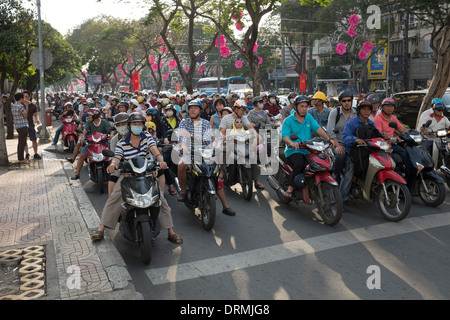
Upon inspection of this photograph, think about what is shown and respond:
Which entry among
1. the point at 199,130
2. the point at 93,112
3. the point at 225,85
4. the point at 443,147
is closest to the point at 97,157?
the point at 93,112

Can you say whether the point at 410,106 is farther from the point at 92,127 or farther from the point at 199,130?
the point at 92,127

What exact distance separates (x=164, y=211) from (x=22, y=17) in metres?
13.9

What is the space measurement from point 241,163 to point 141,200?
311cm

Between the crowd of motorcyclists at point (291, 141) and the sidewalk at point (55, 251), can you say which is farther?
the crowd of motorcyclists at point (291, 141)

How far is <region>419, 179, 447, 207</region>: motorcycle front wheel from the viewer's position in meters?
6.82

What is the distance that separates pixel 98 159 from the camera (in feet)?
29.2

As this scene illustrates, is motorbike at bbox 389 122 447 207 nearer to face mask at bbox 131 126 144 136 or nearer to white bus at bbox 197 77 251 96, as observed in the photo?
face mask at bbox 131 126 144 136

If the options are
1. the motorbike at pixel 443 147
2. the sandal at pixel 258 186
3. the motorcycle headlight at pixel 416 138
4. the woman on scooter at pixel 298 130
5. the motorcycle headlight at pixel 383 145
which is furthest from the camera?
the sandal at pixel 258 186

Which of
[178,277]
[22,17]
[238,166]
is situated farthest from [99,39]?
[178,277]

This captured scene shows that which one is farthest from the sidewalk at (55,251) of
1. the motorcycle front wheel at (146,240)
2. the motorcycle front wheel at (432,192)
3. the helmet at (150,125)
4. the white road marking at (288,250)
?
the motorcycle front wheel at (432,192)

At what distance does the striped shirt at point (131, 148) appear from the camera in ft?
18.1

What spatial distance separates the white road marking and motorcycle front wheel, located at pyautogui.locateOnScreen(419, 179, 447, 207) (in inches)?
A: 13.1

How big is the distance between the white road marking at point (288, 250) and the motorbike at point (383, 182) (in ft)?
0.87

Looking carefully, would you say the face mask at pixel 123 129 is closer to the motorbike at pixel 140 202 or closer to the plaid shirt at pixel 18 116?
the motorbike at pixel 140 202
